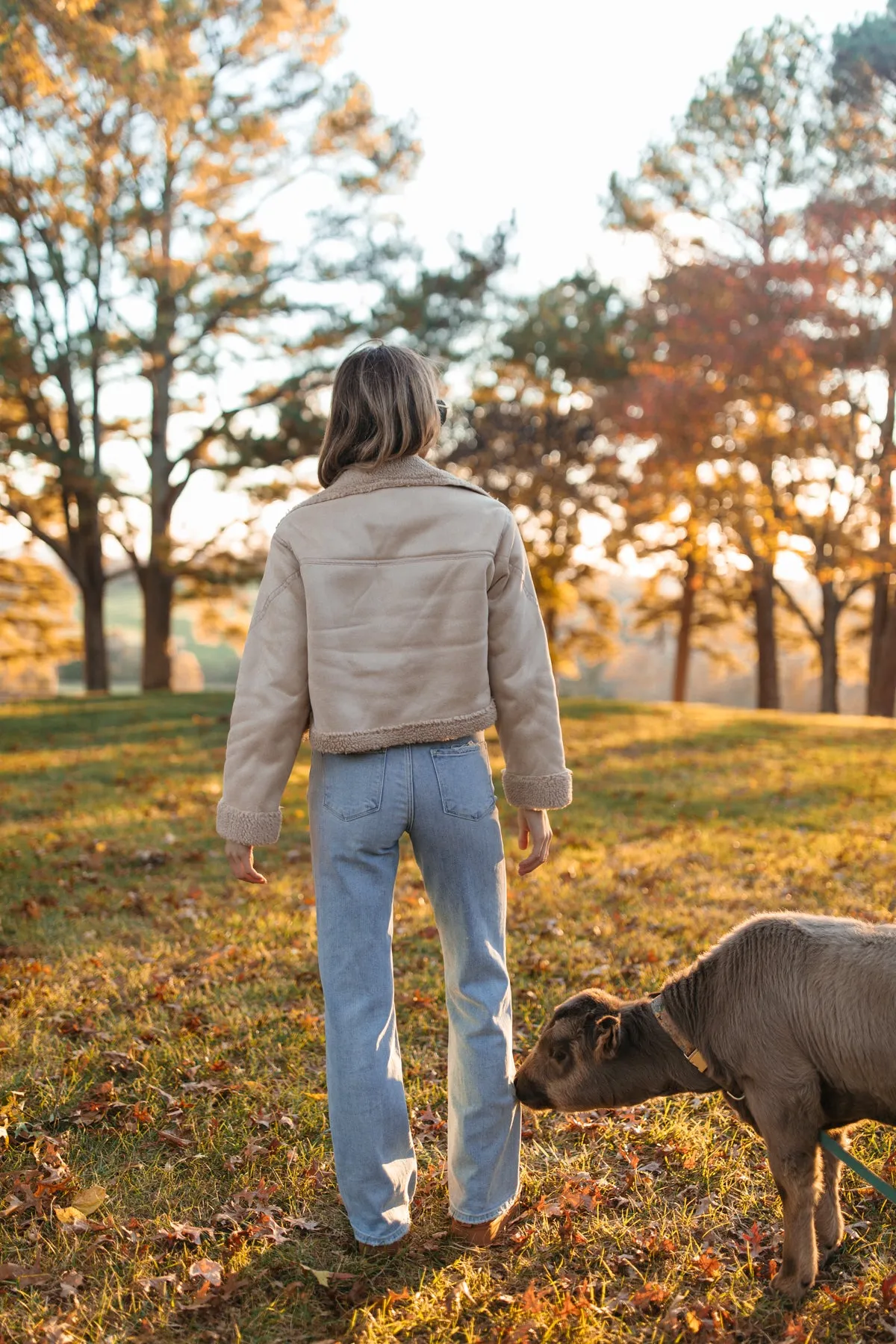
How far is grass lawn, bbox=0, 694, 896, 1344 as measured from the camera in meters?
3.01

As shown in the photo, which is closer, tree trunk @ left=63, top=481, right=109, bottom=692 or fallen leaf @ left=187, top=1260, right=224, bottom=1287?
fallen leaf @ left=187, top=1260, right=224, bottom=1287

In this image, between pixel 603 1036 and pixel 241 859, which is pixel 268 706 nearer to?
pixel 241 859

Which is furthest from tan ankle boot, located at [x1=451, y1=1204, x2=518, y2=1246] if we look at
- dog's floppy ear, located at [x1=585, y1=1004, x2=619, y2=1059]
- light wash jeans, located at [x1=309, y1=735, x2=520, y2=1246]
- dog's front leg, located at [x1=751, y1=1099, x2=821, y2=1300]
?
dog's front leg, located at [x1=751, y1=1099, x2=821, y2=1300]

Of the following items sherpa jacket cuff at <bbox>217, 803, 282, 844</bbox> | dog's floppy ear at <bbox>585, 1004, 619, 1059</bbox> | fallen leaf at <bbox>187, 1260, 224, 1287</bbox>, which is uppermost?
sherpa jacket cuff at <bbox>217, 803, 282, 844</bbox>

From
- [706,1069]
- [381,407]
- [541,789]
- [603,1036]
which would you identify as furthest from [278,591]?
[706,1069]

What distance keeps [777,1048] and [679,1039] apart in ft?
1.00

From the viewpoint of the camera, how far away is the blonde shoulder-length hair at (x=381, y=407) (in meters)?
2.99

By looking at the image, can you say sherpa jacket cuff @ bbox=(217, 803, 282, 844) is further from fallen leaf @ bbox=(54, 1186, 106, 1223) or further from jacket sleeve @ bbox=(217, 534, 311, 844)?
fallen leaf @ bbox=(54, 1186, 106, 1223)

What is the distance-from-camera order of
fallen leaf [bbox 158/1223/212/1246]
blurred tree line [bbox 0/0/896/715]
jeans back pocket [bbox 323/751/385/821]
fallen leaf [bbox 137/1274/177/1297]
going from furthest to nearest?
blurred tree line [bbox 0/0/896/715] → fallen leaf [bbox 158/1223/212/1246] → fallen leaf [bbox 137/1274/177/1297] → jeans back pocket [bbox 323/751/385/821]

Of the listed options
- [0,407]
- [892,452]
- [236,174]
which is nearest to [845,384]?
[892,452]

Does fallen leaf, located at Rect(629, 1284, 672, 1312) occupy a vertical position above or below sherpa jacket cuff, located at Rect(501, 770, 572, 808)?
below

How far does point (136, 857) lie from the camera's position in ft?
27.0

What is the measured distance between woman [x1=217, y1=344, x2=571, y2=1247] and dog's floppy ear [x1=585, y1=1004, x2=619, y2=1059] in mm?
292

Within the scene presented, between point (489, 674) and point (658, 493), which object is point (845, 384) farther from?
point (489, 674)
